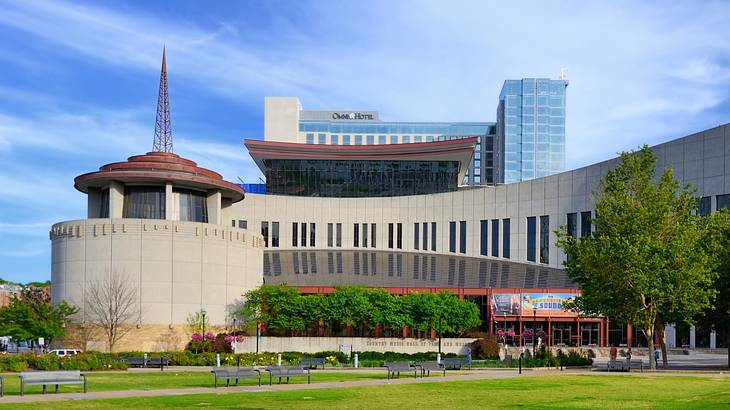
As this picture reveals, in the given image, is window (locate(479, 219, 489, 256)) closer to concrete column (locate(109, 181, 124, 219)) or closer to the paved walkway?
concrete column (locate(109, 181, 124, 219))

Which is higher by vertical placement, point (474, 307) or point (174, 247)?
point (174, 247)

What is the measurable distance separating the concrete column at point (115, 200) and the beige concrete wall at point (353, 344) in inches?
617

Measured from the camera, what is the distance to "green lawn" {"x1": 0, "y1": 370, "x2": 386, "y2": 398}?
106 ft

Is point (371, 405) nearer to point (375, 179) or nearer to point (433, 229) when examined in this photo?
point (433, 229)

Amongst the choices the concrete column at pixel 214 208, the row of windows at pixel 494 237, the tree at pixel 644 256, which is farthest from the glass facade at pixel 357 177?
the tree at pixel 644 256

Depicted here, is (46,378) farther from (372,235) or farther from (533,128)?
(533,128)

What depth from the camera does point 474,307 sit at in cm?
7294

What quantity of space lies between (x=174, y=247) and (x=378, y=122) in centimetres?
11551

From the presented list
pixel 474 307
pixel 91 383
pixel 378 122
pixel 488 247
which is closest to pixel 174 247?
pixel 474 307

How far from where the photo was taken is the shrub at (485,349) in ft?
209

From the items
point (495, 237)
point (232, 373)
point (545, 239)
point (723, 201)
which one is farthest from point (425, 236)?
point (232, 373)

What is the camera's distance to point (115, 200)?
70.8m

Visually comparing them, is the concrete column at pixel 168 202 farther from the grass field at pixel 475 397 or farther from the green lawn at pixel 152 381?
the grass field at pixel 475 397

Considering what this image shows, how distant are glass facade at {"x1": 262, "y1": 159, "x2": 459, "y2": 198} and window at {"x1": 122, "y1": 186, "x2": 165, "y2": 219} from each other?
43480 millimetres
